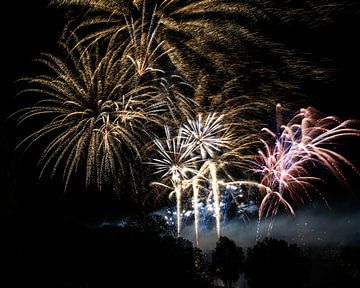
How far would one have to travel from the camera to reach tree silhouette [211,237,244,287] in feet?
182

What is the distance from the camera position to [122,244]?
39.5 m

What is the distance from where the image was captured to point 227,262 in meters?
55.7

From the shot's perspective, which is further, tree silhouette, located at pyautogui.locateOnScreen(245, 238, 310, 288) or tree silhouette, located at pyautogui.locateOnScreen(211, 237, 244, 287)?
tree silhouette, located at pyautogui.locateOnScreen(211, 237, 244, 287)

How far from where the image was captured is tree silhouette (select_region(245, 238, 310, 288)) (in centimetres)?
5091

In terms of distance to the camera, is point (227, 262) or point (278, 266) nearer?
point (278, 266)

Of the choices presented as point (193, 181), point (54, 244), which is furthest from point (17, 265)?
point (54, 244)

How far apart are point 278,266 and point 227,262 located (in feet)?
27.5

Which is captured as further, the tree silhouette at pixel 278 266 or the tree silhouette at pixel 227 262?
the tree silhouette at pixel 227 262

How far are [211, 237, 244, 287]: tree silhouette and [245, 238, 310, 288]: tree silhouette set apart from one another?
10.2 ft

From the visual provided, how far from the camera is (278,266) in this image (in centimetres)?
5103

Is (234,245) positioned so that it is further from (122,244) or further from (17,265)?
(17,265)

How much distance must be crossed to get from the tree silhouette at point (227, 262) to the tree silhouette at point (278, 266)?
10.2 feet

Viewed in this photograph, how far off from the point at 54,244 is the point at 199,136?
64.5ft

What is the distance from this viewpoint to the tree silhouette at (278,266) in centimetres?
5091
